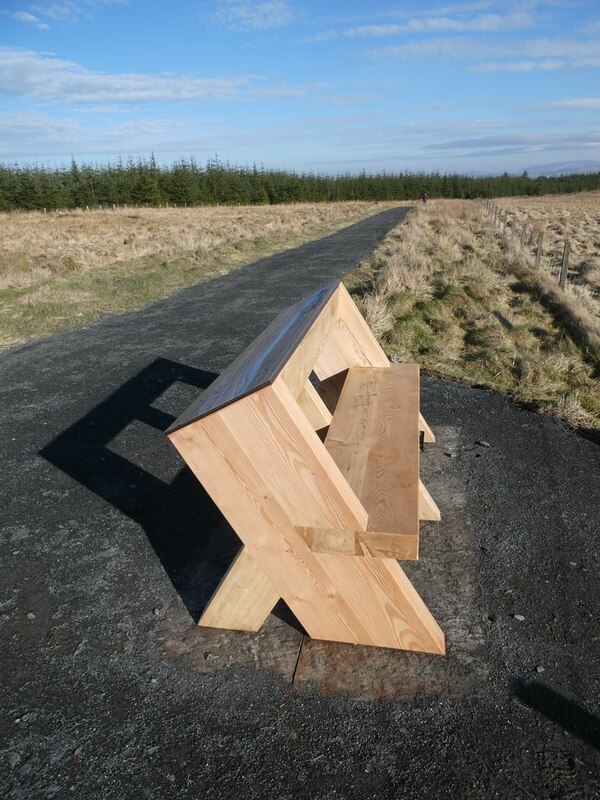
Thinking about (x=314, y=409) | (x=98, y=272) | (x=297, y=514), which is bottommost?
(x=98, y=272)

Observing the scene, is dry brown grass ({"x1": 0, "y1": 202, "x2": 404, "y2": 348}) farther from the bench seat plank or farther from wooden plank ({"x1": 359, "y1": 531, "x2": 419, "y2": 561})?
wooden plank ({"x1": 359, "y1": 531, "x2": 419, "y2": 561})

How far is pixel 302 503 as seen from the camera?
2.16 m

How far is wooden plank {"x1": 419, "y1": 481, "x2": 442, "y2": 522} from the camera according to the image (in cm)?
330

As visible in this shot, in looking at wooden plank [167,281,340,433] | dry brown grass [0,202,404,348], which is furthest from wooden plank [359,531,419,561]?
dry brown grass [0,202,404,348]

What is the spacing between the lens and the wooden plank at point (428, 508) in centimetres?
330

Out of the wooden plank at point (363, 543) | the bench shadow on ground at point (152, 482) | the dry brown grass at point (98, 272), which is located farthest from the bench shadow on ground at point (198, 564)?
the dry brown grass at point (98, 272)

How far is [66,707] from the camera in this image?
224 cm

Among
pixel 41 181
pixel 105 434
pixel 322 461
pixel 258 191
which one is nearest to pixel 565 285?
pixel 105 434

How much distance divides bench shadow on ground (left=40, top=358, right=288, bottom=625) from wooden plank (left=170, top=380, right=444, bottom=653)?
41 cm

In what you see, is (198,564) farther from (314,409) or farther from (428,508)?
(428,508)

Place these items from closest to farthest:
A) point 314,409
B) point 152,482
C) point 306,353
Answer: point 306,353
point 314,409
point 152,482

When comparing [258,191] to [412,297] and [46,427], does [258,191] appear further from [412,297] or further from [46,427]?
[46,427]

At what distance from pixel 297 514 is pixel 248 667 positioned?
0.73 meters

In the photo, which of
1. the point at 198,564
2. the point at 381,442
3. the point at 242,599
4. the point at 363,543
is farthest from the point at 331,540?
the point at 198,564
